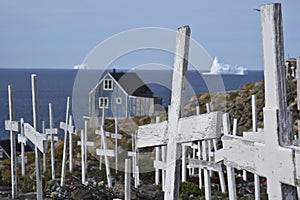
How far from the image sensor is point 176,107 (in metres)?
3.46

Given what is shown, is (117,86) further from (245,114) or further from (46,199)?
(46,199)

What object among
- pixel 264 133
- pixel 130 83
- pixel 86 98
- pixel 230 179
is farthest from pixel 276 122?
pixel 130 83

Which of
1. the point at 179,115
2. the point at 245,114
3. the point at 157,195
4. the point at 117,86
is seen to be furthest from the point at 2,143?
the point at 179,115

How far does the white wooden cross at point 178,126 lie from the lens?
321 cm

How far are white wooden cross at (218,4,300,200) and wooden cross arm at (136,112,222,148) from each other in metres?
0.48

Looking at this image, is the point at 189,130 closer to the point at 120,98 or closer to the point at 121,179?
the point at 121,179

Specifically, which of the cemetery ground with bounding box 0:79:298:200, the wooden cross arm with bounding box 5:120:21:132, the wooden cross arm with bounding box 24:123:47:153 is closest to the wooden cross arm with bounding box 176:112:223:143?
the wooden cross arm with bounding box 24:123:47:153

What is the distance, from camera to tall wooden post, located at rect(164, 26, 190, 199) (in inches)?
132

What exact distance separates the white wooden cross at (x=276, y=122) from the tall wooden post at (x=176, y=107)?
0.80m

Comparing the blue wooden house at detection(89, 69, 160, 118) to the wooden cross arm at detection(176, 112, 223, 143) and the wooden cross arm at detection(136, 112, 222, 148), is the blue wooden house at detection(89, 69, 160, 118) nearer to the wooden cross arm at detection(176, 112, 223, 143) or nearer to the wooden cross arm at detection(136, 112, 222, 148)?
the wooden cross arm at detection(136, 112, 222, 148)

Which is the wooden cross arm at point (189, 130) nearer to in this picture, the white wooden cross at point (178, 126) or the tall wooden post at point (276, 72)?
the white wooden cross at point (178, 126)

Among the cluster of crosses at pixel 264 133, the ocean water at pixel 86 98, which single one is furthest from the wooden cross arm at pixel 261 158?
the ocean water at pixel 86 98

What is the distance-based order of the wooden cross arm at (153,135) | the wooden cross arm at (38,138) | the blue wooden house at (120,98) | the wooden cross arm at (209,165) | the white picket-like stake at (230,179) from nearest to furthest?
the wooden cross arm at (153,135) < the white picket-like stake at (230,179) < the wooden cross arm at (38,138) < the wooden cross arm at (209,165) < the blue wooden house at (120,98)

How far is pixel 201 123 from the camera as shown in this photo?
323 centimetres
